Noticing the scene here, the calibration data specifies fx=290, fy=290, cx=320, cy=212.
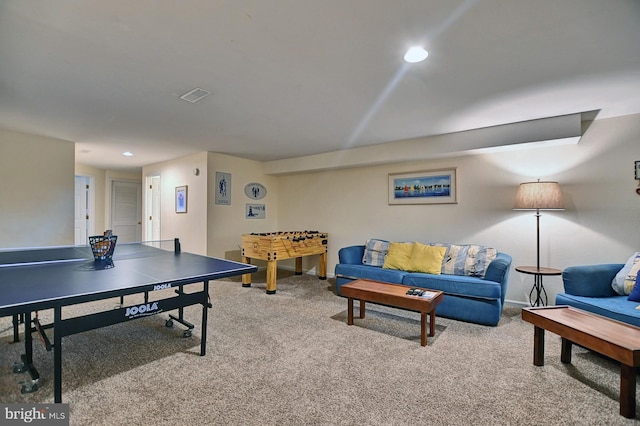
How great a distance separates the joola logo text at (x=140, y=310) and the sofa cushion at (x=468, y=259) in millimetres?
3334

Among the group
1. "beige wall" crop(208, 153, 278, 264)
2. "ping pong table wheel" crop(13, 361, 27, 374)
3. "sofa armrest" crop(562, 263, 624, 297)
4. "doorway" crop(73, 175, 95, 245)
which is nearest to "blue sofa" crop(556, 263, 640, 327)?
"sofa armrest" crop(562, 263, 624, 297)

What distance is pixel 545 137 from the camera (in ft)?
10.8

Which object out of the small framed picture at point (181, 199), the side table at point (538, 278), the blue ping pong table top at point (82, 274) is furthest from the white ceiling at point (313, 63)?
the small framed picture at point (181, 199)

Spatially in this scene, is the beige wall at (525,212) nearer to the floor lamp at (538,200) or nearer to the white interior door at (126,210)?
the floor lamp at (538,200)

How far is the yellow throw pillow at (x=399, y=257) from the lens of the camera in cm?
398

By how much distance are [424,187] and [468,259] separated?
Answer: 51.9 inches

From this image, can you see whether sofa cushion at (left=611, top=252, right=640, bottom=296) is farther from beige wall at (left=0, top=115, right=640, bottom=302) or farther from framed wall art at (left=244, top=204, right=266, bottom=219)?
framed wall art at (left=244, top=204, right=266, bottom=219)

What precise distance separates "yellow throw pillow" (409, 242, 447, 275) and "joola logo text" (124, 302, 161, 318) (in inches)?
119

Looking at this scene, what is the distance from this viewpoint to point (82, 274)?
2105 millimetres

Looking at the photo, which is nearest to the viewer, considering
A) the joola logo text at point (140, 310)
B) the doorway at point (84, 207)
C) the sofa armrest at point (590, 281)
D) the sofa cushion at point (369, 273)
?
the joola logo text at point (140, 310)

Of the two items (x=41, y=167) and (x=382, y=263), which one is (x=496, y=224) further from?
(x=41, y=167)

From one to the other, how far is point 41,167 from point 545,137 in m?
6.77

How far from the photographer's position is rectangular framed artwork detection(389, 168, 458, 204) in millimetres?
4324

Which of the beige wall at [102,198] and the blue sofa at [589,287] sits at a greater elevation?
the beige wall at [102,198]
